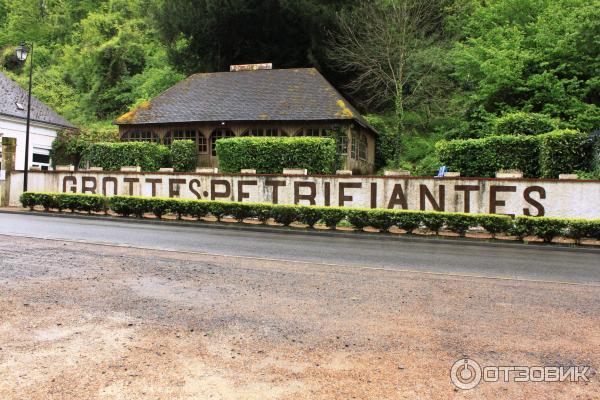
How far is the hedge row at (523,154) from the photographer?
17953 mm

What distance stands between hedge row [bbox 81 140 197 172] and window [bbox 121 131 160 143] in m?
2.28

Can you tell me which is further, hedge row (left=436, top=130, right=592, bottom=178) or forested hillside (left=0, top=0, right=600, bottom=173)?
forested hillside (left=0, top=0, right=600, bottom=173)

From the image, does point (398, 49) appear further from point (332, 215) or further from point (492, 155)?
point (332, 215)

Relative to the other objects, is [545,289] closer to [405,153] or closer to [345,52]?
[405,153]

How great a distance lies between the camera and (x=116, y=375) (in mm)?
3811

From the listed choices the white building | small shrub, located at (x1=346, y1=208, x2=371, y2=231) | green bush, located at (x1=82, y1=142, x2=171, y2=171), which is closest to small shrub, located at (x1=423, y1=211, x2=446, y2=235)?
small shrub, located at (x1=346, y1=208, x2=371, y2=231)

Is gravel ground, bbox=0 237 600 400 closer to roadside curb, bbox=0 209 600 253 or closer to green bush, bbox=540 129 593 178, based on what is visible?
roadside curb, bbox=0 209 600 253

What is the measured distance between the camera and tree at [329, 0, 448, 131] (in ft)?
99.9

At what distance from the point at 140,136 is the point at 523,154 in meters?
22.0

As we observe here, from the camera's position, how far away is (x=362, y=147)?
30.0 meters

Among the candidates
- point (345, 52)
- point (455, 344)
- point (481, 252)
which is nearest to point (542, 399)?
point (455, 344)

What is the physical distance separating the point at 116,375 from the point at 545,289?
6.73 metres

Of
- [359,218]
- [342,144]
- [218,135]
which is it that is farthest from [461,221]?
[218,135]

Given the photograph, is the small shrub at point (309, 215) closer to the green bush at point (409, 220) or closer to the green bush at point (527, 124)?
the green bush at point (409, 220)
